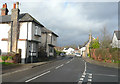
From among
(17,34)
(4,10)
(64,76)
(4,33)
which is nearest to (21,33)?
(17,34)

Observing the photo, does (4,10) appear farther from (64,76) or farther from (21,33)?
(64,76)

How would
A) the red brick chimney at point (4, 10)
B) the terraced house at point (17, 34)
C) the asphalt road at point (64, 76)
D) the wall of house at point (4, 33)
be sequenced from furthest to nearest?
1. the red brick chimney at point (4, 10)
2. the wall of house at point (4, 33)
3. the terraced house at point (17, 34)
4. the asphalt road at point (64, 76)

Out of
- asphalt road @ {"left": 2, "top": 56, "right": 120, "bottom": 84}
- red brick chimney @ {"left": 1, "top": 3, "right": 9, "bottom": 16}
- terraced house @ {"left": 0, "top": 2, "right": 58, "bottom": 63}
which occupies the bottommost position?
asphalt road @ {"left": 2, "top": 56, "right": 120, "bottom": 84}

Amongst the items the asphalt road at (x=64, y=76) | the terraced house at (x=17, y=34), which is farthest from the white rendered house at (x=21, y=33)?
the asphalt road at (x=64, y=76)

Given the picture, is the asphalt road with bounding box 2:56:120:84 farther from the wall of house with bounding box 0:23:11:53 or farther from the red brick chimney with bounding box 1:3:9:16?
the red brick chimney with bounding box 1:3:9:16

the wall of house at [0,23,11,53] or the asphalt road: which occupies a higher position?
the wall of house at [0,23,11,53]

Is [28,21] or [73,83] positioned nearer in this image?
[73,83]

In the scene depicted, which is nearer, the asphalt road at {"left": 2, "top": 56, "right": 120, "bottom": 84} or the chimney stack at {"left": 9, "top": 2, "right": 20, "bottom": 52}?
the asphalt road at {"left": 2, "top": 56, "right": 120, "bottom": 84}

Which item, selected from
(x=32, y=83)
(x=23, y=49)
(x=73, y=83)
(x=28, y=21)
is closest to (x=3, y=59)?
(x=23, y=49)

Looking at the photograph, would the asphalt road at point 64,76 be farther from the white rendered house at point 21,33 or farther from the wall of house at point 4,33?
the wall of house at point 4,33

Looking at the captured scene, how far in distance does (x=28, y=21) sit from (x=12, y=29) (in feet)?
9.52

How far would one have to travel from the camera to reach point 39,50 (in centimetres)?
2561

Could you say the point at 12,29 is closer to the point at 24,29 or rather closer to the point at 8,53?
the point at 24,29

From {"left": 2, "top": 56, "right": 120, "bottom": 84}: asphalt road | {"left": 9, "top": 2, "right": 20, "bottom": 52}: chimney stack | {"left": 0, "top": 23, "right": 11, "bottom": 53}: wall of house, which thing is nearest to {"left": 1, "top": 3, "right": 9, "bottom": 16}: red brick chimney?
{"left": 0, "top": 23, "right": 11, "bottom": 53}: wall of house
